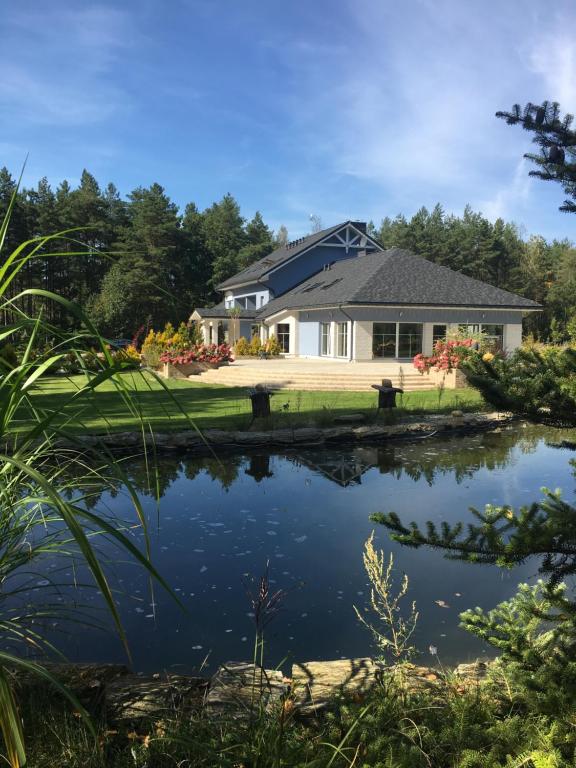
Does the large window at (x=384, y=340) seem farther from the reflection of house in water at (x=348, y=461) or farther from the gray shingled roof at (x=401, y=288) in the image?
the reflection of house in water at (x=348, y=461)

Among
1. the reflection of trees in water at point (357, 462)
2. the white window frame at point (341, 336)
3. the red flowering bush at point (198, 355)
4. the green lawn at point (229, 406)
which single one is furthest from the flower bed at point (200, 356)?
the reflection of trees in water at point (357, 462)

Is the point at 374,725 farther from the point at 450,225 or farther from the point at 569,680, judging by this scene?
the point at 450,225

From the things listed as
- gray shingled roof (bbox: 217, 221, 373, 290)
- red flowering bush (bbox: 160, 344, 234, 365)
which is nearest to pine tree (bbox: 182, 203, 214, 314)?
gray shingled roof (bbox: 217, 221, 373, 290)

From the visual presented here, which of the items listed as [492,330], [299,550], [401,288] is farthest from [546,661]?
[492,330]

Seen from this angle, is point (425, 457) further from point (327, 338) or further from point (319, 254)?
point (319, 254)

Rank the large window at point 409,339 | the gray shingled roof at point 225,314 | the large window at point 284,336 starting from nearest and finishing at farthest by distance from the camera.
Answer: the large window at point 409,339 → the large window at point 284,336 → the gray shingled roof at point 225,314

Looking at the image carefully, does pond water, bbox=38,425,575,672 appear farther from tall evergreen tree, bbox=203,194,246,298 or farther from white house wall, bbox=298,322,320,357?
tall evergreen tree, bbox=203,194,246,298

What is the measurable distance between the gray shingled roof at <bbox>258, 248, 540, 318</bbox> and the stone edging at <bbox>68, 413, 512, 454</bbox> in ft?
46.1

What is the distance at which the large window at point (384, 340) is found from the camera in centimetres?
2759

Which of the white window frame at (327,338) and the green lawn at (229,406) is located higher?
the white window frame at (327,338)

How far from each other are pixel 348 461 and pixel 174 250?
46321 millimetres

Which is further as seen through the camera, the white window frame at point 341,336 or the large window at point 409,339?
the white window frame at point 341,336

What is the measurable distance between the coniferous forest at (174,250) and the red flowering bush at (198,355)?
20.0 m

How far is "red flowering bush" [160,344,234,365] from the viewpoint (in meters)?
25.2
